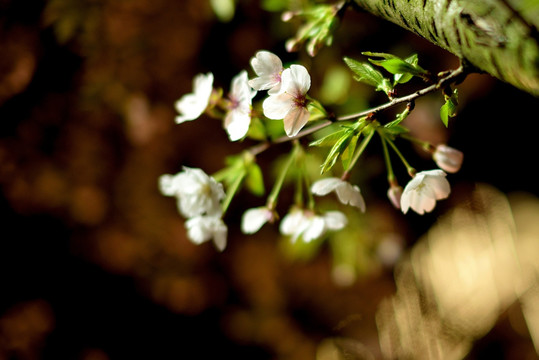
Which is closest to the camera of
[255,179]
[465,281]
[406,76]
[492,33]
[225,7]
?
[492,33]

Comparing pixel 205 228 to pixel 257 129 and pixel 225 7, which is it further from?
pixel 225 7

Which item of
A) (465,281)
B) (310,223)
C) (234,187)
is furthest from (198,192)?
(465,281)

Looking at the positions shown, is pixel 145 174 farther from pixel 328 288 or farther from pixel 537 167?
pixel 537 167

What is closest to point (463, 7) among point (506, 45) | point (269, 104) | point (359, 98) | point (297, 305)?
point (506, 45)

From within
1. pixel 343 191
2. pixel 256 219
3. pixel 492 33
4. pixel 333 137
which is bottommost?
pixel 256 219

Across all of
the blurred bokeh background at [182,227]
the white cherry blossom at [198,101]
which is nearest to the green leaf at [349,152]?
the white cherry blossom at [198,101]

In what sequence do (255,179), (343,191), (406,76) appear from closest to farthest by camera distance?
(406,76), (343,191), (255,179)

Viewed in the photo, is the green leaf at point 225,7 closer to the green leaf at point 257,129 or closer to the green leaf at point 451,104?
the green leaf at point 257,129
